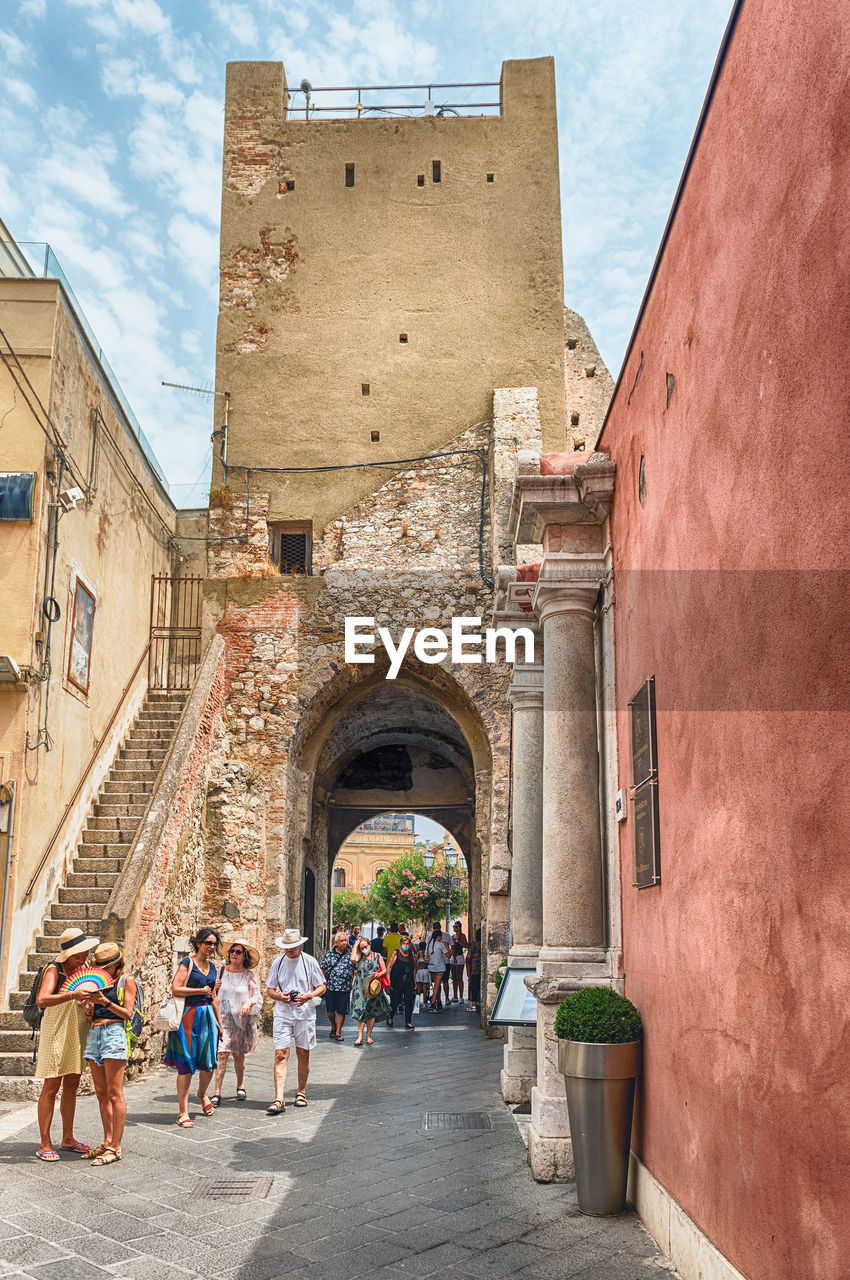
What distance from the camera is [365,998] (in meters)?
13.0

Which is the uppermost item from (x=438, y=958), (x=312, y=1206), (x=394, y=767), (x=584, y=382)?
(x=584, y=382)

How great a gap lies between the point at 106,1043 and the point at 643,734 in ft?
12.3

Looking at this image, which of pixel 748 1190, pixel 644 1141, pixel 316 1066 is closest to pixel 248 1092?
pixel 316 1066

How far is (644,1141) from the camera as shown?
5.05m

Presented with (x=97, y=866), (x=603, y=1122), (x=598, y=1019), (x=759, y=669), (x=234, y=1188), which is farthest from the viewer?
(x=97, y=866)

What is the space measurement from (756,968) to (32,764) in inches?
330

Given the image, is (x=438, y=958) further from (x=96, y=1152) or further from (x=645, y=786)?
(x=645, y=786)

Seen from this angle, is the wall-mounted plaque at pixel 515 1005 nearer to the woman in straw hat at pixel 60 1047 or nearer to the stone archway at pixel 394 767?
the woman in straw hat at pixel 60 1047

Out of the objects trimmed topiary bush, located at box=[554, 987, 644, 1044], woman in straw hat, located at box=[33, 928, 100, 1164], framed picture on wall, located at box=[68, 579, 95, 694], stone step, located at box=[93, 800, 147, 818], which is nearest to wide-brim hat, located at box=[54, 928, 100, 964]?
woman in straw hat, located at box=[33, 928, 100, 1164]

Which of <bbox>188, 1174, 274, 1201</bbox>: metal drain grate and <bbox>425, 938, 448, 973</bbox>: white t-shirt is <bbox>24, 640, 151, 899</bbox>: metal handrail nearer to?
<bbox>188, 1174, 274, 1201</bbox>: metal drain grate

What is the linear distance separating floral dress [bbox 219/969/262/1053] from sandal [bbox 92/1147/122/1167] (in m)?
2.10

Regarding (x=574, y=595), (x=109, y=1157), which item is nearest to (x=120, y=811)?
(x=109, y=1157)

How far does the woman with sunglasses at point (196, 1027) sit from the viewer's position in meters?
7.68

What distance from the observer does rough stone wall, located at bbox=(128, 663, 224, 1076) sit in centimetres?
1037
